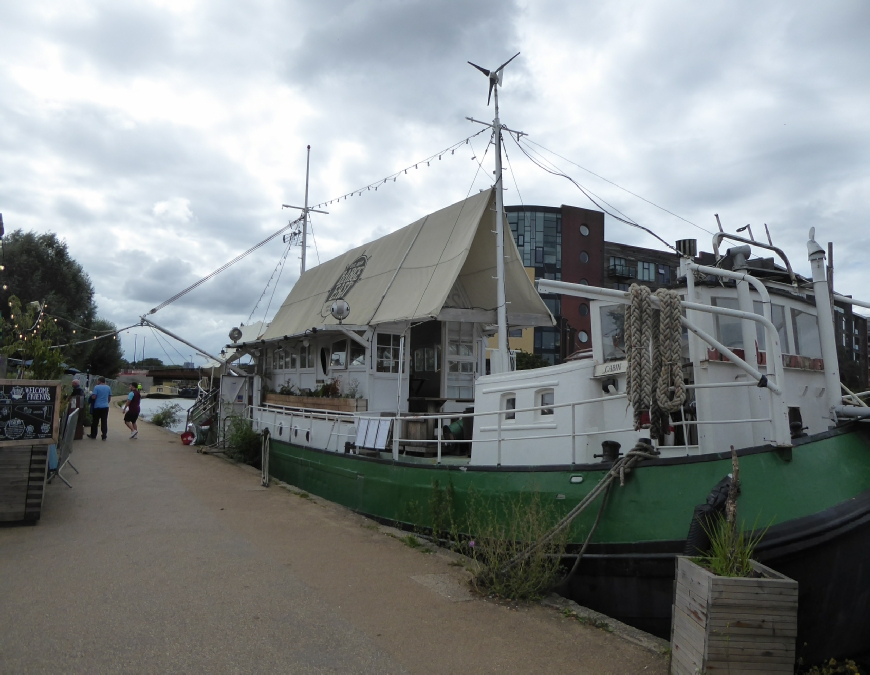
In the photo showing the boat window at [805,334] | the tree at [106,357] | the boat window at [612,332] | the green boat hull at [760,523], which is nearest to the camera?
the green boat hull at [760,523]

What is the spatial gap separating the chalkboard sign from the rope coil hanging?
680cm

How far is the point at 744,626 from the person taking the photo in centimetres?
366

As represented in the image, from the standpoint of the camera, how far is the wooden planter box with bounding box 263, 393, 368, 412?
36.6 ft

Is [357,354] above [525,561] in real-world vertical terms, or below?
above

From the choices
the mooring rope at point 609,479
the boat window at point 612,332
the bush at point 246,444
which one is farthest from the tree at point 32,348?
the boat window at point 612,332

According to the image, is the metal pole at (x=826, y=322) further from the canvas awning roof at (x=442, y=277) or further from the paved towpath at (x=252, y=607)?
the canvas awning roof at (x=442, y=277)

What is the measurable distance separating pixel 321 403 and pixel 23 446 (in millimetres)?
5426

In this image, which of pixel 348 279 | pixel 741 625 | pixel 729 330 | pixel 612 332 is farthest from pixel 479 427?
pixel 348 279

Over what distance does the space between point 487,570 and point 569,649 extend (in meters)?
1.29

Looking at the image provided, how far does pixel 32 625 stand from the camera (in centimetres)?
452

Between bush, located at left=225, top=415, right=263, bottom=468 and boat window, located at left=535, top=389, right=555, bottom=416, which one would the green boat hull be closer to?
boat window, located at left=535, top=389, right=555, bottom=416

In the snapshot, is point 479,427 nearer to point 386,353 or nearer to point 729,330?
point 729,330

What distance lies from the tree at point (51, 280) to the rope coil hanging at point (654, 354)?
117 ft

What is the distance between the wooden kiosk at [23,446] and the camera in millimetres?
7473
